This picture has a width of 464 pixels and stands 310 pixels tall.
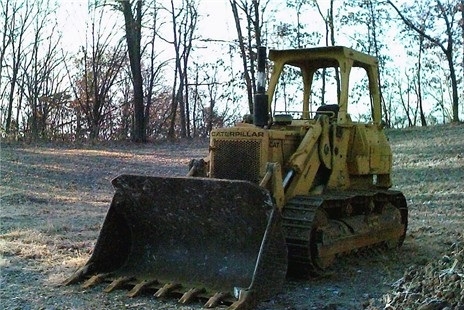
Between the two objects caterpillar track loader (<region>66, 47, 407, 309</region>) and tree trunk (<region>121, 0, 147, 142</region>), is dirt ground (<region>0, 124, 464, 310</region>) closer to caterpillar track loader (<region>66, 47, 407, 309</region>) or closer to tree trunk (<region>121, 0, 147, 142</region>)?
caterpillar track loader (<region>66, 47, 407, 309</region>)

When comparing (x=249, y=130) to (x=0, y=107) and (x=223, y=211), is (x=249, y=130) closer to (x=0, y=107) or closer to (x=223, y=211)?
(x=223, y=211)

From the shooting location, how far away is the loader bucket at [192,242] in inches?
232

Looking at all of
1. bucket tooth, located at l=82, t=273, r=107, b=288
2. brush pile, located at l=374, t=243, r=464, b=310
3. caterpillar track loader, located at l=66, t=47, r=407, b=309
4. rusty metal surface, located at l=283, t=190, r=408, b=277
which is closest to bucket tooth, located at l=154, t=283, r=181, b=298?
caterpillar track loader, located at l=66, t=47, r=407, b=309

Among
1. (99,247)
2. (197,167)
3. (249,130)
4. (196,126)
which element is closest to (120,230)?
(99,247)

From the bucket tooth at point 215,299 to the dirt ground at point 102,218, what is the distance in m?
0.38

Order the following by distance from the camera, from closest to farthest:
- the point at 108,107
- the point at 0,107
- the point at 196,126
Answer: the point at 0,107 < the point at 108,107 < the point at 196,126

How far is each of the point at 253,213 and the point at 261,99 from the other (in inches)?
65.8

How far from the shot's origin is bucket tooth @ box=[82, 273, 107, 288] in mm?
6422

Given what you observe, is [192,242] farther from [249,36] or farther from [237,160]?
[249,36]

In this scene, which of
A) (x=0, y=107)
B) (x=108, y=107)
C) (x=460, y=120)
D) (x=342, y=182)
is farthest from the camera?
(x=108, y=107)

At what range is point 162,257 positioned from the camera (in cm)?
673

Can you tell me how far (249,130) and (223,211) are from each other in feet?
3.52

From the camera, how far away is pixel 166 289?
6.05 m

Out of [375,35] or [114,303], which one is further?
[375,35]
